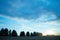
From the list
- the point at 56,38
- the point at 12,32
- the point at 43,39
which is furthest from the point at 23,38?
the point at 12,32

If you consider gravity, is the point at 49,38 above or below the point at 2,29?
below

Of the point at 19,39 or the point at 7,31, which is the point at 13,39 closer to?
the point at 19,39

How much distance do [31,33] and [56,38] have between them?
16.5m

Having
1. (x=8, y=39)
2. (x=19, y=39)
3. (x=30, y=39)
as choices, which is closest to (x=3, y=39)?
(x=8, y=39)

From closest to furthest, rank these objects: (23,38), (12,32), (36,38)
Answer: (23,38)
(36,38)
(12,32)

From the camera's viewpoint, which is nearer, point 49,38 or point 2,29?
point 49,38

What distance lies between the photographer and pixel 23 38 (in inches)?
1404

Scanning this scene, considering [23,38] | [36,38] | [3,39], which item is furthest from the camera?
[36,38]

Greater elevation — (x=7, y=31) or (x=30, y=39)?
(x=7, y=31)

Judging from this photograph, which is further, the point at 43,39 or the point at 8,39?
the point at 43,39

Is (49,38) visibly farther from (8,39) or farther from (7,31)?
(7,31)

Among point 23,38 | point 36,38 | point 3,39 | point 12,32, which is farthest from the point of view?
point 12,32

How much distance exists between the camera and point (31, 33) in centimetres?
5378

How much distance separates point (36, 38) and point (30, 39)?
250cm
